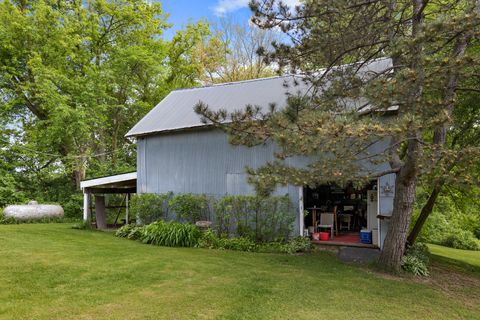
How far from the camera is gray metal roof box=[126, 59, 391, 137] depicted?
10539 millimetres

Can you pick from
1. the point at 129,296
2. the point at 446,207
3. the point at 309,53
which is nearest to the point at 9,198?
the point at 129,296

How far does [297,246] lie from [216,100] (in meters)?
5.57

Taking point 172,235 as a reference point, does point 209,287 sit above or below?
below

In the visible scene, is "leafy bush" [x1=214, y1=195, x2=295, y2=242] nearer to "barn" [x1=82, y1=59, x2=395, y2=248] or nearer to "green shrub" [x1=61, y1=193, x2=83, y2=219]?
"barn" [x1=82, y1=59, x2=395, y2=248]

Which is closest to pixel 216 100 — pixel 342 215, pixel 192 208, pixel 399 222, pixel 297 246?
pixel 192 208

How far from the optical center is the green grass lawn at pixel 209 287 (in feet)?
15.3

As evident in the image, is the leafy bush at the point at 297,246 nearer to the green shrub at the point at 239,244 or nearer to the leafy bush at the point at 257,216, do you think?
the leafy bush at the point at 257,216

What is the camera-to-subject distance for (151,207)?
10.9 meters

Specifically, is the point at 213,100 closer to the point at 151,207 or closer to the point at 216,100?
the point at 216,100

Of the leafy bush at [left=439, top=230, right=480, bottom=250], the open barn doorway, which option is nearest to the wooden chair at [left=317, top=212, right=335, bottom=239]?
the open barn doorway

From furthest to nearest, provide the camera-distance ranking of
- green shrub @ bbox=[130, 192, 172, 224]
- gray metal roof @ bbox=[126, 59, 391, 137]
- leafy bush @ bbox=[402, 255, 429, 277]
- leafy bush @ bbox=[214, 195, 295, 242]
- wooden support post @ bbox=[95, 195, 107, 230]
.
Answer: wooden support post @ bbox=[95, 195, 107, 230] → green shrub @ bbox=[130, 192, 172, 224] → gray metal roof @ bbox=[126, 59, 391, 137] → leafy bush @ bbox=[214, 195, 295, 242] → leafy bush @ bbox=[402, 255, 429, 277]

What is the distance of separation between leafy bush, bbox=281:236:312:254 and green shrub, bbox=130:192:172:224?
427cm

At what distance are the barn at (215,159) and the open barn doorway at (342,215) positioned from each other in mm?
28

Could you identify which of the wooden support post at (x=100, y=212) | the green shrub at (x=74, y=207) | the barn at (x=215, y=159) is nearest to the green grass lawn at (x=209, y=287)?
the barn at (x=215, y=159)
